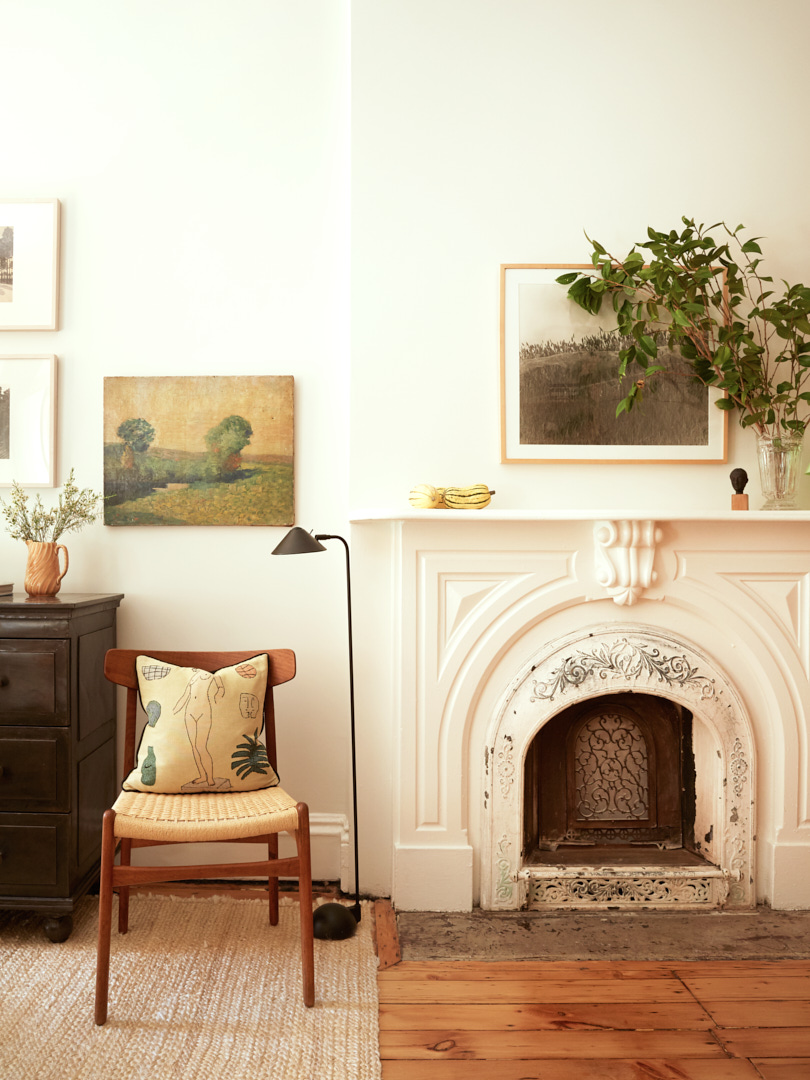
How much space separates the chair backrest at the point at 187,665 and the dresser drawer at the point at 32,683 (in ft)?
0.51

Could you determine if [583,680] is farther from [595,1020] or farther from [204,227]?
[204,227]

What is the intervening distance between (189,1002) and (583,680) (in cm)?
148

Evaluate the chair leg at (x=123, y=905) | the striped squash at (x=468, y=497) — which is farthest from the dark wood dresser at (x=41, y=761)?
the striped squash at (x=468, y=497)

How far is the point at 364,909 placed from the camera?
254 cm

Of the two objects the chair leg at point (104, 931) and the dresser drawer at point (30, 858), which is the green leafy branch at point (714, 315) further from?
the dresser drawer at point (30, 858)

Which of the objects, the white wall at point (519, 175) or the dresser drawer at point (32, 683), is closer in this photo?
the dresser drawer at point (32, 683)

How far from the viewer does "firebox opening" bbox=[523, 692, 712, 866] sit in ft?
8.99

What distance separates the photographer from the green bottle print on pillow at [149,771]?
2.20 m

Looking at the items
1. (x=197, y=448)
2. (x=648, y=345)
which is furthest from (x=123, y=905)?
(x=648, y=345)

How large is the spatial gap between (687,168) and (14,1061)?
3.27m

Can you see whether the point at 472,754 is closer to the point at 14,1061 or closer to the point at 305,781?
the point at 305,781

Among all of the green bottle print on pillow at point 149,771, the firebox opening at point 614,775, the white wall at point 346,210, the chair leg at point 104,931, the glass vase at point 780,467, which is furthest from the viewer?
the firebox opening at point 614,775

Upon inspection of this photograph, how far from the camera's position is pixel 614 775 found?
2.76m

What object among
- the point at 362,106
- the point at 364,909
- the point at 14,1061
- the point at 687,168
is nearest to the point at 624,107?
the point at 687,168
